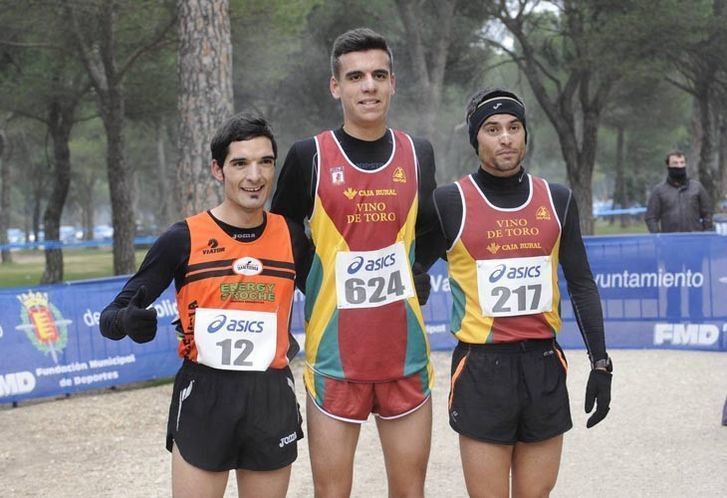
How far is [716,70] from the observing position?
19.1 m

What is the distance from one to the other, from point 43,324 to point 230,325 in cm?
552

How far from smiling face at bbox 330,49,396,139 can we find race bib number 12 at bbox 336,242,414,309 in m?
0.50

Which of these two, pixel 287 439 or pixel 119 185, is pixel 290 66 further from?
pixel 287 439

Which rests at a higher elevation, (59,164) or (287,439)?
(59,164)

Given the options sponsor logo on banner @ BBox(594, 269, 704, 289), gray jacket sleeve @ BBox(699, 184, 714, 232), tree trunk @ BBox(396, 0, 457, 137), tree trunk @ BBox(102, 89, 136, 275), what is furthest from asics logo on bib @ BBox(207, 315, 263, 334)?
tree trunk @ BBox(396, 0, 457, 137)

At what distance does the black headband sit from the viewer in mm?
3340

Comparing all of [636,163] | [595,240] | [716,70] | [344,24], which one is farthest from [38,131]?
[636,163]

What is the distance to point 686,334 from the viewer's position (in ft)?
32.3

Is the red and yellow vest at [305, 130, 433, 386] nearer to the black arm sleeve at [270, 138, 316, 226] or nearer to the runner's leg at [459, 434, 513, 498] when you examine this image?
the black arm sleeve at [270, 138, 316, 226]

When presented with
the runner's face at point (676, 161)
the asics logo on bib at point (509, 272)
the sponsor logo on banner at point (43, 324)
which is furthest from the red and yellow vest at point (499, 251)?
the runner's face at point (676, 161)

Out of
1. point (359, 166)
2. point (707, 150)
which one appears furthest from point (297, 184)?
point (707, 150)

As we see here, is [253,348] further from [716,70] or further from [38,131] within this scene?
[38,131]

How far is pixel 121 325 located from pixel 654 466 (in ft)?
13.2

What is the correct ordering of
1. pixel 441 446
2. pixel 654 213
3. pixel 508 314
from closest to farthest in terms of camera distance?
pixel 508 314 < pixel 441 446 < pixel 654 213
